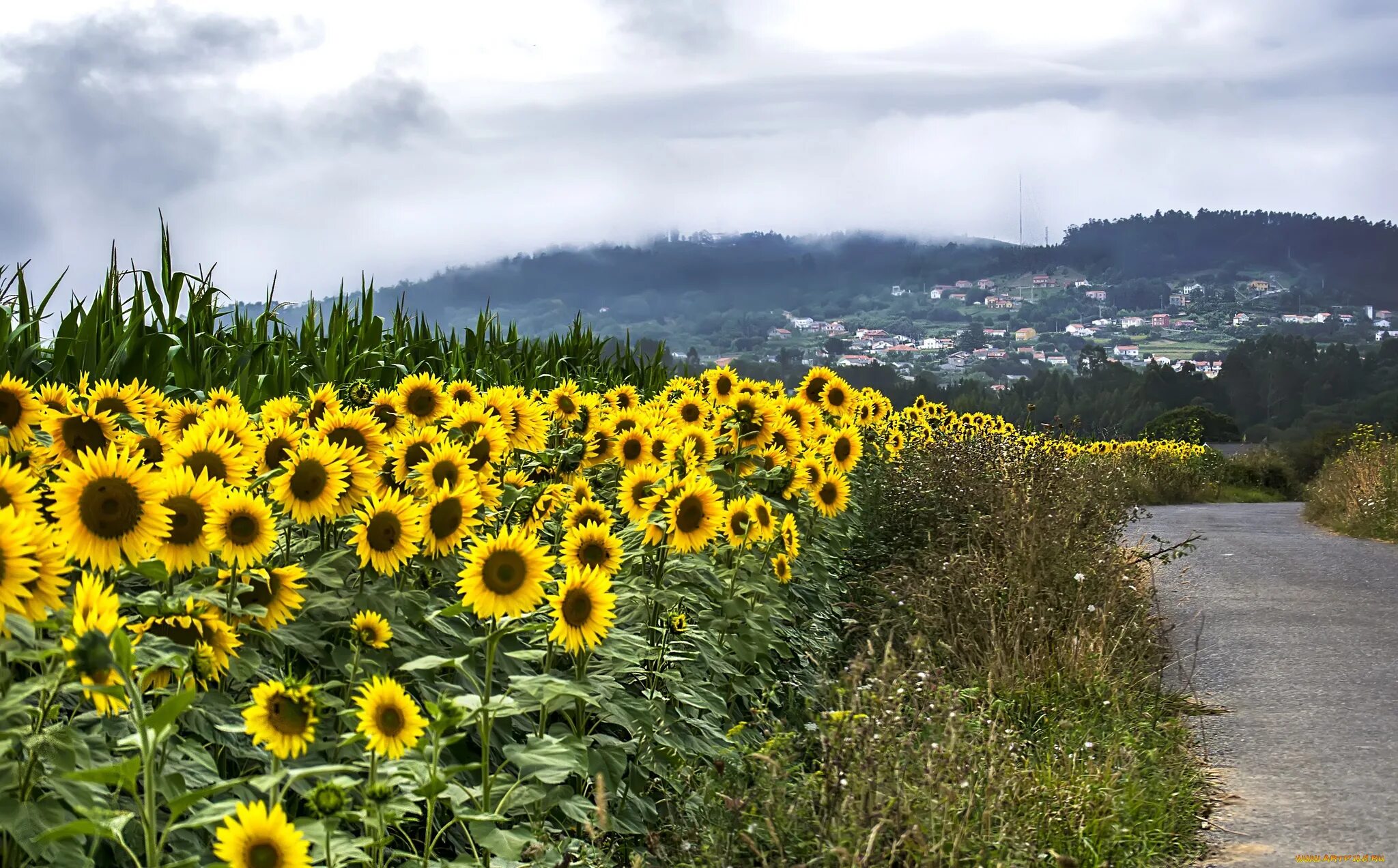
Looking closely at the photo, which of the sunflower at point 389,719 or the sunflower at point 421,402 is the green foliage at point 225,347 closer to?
the sunflower at point 421,402

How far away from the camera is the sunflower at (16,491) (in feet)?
7.28

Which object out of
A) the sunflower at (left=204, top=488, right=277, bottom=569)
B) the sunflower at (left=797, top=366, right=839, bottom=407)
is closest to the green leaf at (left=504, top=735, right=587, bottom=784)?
the sunflower at (left=204, top=488, right=277, bottom=569)

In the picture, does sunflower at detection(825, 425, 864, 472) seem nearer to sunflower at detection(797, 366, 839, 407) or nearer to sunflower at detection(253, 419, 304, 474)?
sunflower at detection(797, 366, 839, 407)

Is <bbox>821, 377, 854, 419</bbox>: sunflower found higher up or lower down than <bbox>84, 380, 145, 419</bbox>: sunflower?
lower down

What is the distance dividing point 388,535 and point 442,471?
465mm

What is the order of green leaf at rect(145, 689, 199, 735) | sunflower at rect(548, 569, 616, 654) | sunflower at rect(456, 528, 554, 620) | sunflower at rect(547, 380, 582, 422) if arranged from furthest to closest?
sunflower at rect(547, 380, 582, 422) < sunflower at rect(548, 569, 616, 654) < sunflower at rect(456, 528, 554, 620) < green leaf at rect(145, 689, 199, 735)

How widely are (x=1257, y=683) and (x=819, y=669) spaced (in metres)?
2.65

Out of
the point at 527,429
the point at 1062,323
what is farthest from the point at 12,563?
the point at 1062,323

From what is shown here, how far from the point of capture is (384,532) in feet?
9.93

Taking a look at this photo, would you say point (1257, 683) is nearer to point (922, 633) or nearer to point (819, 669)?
point (922, 633)

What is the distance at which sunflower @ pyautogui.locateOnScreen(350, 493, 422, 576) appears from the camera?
302cm

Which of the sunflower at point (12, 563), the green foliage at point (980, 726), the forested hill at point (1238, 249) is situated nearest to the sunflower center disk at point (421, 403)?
the green foliage at point (980, 726)

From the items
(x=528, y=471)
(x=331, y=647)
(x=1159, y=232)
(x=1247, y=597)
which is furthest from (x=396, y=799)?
(x=1159, y=232)

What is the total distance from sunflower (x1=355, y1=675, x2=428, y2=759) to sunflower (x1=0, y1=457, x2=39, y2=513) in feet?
2.21
